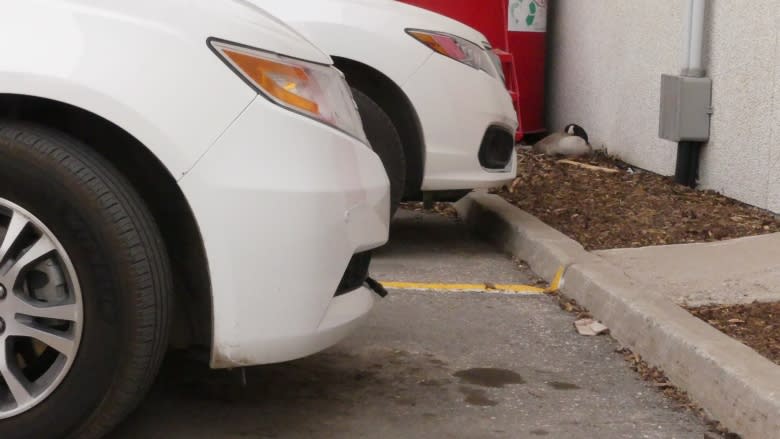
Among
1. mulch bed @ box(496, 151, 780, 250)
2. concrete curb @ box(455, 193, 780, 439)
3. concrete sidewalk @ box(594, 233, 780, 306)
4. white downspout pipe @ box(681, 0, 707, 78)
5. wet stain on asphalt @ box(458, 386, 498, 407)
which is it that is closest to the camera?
concrete curb @ box(455, 193, 780, 439)

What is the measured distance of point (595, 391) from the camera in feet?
13.4

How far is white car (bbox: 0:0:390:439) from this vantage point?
10.3 feet

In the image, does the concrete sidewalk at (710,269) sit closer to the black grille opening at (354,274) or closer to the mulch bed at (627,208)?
the mulch bed at (627,208)

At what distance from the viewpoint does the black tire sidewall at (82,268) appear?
10.3 ft

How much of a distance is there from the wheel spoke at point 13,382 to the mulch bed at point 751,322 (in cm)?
230

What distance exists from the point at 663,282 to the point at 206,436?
229 centimetres

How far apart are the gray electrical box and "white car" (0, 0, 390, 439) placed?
4358 mm

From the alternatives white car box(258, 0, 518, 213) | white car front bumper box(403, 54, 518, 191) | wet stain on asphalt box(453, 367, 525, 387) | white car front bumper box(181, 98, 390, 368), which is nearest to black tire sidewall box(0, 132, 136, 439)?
white car front bumper box(181, 98, 390, 368)

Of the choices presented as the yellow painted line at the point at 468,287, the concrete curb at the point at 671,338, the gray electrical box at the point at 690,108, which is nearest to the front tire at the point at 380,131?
the yellow painted line at the point at 468,287

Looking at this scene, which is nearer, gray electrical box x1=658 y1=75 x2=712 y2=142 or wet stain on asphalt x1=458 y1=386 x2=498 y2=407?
wet stain on asphalt x1=458 y1=386 x2=498 y2=407

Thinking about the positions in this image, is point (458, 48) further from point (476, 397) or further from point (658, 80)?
point (476, 397)

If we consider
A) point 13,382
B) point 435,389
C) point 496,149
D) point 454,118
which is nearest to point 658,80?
point 496,149

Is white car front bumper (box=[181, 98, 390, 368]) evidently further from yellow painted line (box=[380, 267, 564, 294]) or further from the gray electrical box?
the gray electrical box

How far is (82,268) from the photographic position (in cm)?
316
